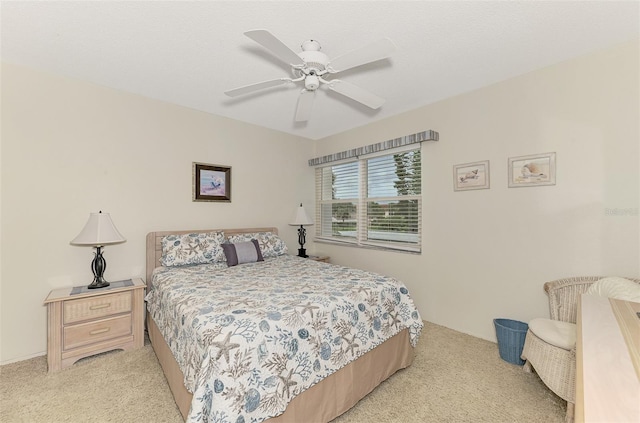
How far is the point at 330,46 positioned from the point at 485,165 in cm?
182

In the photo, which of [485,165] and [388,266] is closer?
[485,165]

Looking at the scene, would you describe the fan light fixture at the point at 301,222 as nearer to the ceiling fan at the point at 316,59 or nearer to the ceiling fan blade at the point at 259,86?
the ceiling fan at the point at 316,59

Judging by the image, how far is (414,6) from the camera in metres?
1.68

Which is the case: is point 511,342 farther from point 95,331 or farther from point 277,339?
point 95,331

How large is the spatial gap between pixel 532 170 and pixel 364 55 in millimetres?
1818

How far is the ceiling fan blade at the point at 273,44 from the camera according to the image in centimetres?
145

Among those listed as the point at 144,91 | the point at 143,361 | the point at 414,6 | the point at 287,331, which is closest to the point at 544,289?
the point at 287,331

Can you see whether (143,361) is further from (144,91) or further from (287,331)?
(144,91)

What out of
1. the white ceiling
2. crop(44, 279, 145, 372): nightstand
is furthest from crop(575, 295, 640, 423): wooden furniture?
crop(44, 279, 145, 372): nightstand

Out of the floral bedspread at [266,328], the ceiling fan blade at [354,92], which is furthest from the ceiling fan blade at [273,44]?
the floral bedspread at [266,328]

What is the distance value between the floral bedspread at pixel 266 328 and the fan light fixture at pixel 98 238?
53 cm

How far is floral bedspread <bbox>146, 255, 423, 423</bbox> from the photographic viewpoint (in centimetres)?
130

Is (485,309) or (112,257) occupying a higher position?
(112,257)

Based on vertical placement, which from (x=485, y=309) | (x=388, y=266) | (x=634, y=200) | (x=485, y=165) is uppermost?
(x=485, y=165)
